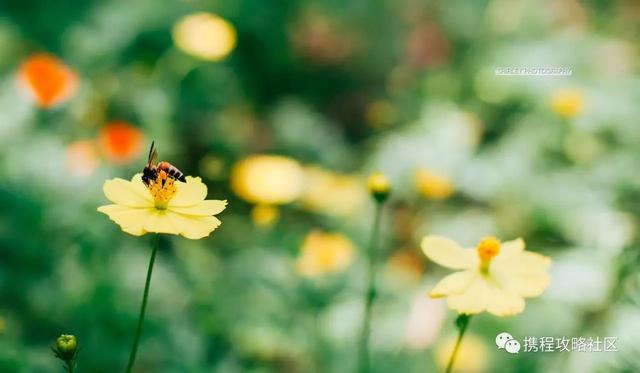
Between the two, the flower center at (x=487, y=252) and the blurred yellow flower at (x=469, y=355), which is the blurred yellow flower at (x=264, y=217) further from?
the flower center at (x=487, y=252)

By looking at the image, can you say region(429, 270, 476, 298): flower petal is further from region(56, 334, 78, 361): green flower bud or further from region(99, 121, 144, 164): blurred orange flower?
region(99, 121, 144, 164): blurred orange flower

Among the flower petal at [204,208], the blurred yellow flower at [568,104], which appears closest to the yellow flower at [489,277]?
the flower petal at [204,208]

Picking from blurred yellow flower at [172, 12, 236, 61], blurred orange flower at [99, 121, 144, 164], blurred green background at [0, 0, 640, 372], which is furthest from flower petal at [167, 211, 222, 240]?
blurred yellow flower at [172, 12, 236, 61]

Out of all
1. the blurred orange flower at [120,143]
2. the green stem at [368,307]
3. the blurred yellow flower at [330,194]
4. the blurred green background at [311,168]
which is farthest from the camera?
the blurred yellow flower at [330,194]

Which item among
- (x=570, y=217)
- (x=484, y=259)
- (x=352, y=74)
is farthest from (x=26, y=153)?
(x=352, y=74)

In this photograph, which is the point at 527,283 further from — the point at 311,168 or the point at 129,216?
the point at 311,168

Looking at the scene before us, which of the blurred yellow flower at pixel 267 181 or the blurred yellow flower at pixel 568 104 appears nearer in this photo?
the blurred yellow flower at pixel 267 181

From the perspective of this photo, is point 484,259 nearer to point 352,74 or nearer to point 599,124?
point 599,124

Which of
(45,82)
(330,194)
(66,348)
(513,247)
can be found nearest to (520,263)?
(513,247)
